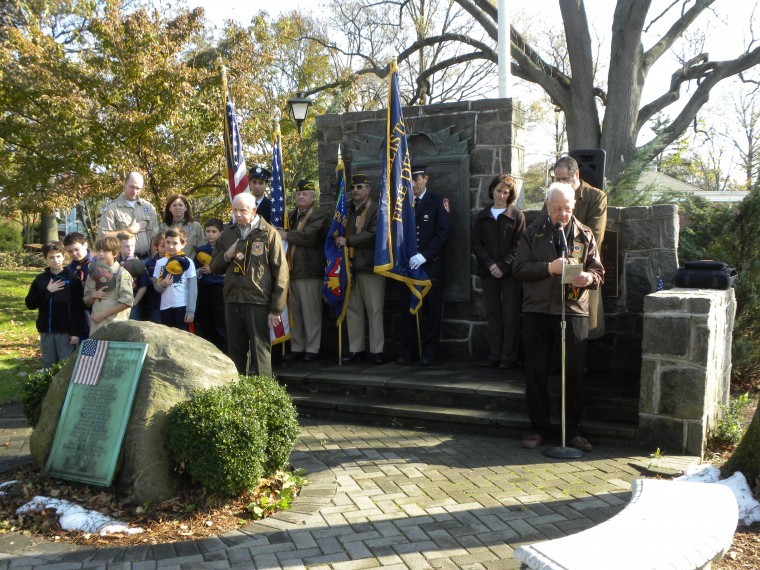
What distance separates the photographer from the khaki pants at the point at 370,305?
8031mm

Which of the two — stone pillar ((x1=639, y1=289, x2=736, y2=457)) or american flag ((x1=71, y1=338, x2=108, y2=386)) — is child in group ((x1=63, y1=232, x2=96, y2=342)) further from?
stone pillar ((x1=639, y1=289, x2=736, y2=457))

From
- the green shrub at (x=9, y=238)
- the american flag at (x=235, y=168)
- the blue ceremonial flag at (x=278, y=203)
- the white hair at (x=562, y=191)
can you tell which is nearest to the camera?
the white hair at (x=562, y=191)

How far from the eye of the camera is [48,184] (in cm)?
1367

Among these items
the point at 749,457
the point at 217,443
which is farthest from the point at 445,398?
the point at 217,443

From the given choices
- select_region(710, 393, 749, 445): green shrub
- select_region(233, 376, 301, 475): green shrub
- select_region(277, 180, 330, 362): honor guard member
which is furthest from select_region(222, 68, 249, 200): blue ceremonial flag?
select_region(710, 393, 749, 445): green shrub

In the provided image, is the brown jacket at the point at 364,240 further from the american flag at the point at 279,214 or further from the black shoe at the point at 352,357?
the black shoe at the point at 352,357

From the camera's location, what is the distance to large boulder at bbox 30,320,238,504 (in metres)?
4.36

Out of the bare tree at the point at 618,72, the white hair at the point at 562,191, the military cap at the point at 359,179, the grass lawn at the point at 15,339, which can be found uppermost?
the bare tree at the point at 618,72

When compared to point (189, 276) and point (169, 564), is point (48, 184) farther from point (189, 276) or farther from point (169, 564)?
point (169, 564)

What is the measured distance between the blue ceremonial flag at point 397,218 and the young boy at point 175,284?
6.60 ft

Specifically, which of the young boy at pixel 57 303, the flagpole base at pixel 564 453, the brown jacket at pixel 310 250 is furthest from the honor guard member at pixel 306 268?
the flagpole base at pixel 564 453

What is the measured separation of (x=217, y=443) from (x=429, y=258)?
4.06 m

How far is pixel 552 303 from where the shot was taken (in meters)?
5.60

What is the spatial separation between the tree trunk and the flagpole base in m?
1.15
